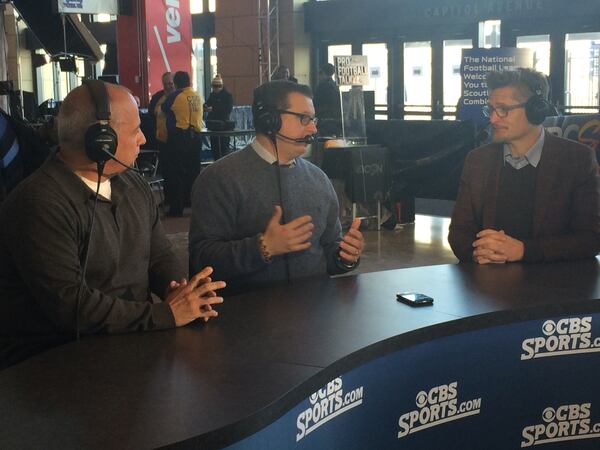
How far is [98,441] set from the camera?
1312mm

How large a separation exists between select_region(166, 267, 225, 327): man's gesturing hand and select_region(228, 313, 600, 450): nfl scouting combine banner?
38cm

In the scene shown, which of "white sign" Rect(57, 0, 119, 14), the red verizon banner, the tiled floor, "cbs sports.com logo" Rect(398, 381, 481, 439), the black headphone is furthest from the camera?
the red verizon banner

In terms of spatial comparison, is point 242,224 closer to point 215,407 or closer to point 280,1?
point 215,407

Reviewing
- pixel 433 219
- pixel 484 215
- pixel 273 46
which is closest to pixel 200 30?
pixel 273 46

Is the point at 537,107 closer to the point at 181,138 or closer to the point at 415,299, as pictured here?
the point at 415,299

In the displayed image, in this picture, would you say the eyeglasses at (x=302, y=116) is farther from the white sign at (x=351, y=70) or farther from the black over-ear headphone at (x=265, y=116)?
the white sign at (x=351, y=70)

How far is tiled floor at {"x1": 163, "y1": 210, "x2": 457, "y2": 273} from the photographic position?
21.8 ft

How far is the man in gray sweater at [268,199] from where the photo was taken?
2641mm

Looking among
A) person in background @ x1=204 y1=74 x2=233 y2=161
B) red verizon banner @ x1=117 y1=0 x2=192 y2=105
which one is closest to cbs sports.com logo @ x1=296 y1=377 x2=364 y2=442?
person in background @ x1=204 y1=74 x2=233 y2=161

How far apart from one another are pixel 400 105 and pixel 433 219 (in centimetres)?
655

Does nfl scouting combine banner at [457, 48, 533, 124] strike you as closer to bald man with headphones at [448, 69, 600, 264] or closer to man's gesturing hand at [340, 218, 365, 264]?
bald man with headphones at [448, 69, 600, 264]

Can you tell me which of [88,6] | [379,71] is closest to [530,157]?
[88,6]

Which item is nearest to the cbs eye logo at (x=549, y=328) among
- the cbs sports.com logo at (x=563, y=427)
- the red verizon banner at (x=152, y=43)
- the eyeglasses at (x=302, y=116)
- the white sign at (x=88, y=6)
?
the cbs sports.com logo at (x=563, y=427)

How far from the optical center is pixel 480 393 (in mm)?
2262
